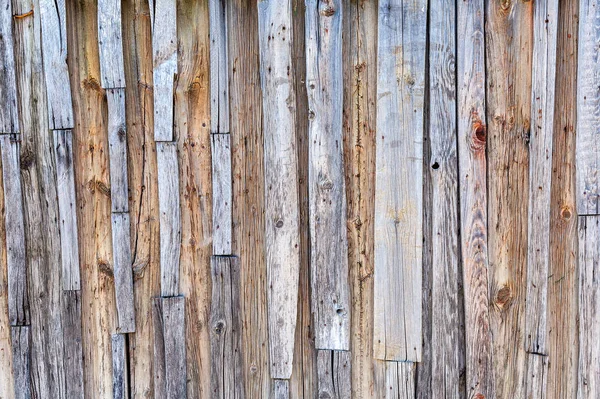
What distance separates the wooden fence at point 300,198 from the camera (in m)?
2.27

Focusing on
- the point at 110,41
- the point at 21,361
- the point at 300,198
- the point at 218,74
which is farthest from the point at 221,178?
the point at 21,361

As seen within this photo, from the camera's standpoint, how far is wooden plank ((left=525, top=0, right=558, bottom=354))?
222cm

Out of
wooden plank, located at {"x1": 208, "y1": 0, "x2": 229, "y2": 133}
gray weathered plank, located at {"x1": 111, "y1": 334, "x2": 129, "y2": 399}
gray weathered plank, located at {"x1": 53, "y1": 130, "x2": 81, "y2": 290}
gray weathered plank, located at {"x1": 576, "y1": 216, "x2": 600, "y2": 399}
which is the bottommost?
gray weathered plank, located at {"x1": 111, "y1": 334, "x2": 129, "y2": 399}

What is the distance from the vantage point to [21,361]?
8.39ft

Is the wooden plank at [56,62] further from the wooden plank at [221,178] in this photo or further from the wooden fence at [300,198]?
the wooden plank at [221,178]

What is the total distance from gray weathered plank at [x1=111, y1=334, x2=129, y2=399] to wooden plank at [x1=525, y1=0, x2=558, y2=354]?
1.98 meters

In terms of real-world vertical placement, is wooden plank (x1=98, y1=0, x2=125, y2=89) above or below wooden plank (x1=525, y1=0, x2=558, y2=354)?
above

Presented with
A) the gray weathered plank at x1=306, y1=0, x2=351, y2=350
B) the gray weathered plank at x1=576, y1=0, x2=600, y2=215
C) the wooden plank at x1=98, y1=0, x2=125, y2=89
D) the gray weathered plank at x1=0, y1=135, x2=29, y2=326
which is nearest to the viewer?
the gray weathered plank at x1=576, y1=0, x2=600, y2=215

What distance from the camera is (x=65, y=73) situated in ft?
8.06

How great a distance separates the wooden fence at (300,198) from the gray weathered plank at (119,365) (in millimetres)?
16

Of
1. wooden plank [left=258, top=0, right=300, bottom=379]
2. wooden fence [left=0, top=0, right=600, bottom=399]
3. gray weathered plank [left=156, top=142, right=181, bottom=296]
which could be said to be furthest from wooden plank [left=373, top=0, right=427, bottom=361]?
gray weathered plank [left=156, top=142, right=181, bottom=296]

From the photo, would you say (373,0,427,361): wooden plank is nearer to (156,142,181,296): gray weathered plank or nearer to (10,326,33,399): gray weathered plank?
(156,142,181,296): gray weathered plank

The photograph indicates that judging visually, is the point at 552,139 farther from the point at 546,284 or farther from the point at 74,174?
the point at 74,174

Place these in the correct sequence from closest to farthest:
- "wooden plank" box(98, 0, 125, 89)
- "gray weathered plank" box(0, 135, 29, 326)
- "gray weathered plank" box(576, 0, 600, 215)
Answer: "gray weathered plank" box(576, 0, 600, 215) < "wooden plank" box(98, 0, 125, 89) < "gray weathered plank" box(0, 135, 29, 326)
